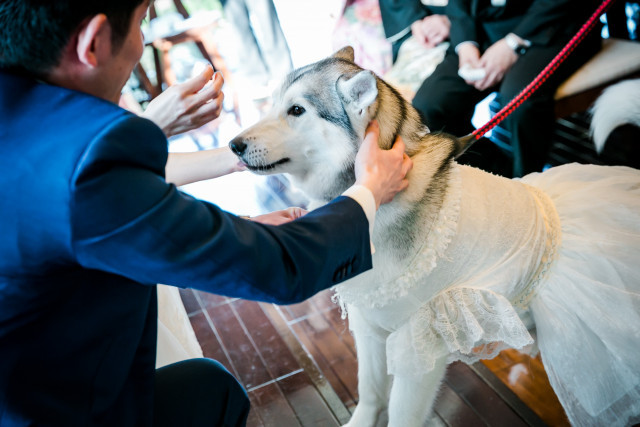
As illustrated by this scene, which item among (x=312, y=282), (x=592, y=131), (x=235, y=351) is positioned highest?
(x=312, y=282)

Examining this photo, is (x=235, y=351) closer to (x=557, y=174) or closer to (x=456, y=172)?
(x=456, y=172)

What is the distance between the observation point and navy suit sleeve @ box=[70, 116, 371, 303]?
709 millimetres

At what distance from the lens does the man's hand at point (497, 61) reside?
2426mm

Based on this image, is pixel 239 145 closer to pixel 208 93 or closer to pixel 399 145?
pixel 208 93

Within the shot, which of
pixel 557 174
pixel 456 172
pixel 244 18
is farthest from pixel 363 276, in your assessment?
pixel 244 18

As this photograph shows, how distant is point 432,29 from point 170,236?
2326 millimetres

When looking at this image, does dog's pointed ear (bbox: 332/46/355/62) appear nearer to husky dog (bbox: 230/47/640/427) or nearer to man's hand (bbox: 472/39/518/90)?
husky dog (bbox: 230/47/640/427)

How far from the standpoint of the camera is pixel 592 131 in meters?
2.12

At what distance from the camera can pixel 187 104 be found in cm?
133

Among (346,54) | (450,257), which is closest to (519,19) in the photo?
(346,54)

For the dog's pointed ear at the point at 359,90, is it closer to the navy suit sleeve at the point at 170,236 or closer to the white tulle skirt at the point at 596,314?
the navy suit sleeve at the point at 170,236

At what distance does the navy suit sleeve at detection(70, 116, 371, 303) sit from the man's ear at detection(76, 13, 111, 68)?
0.12m

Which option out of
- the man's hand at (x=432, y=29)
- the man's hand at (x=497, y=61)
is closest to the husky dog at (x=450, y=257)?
the man's hand at (x=497, y=61)

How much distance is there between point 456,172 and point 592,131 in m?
1.16
